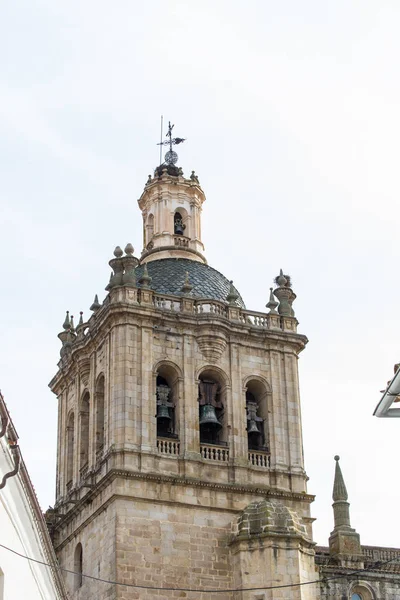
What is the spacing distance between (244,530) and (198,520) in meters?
1.35

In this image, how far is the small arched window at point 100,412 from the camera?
3313 cm

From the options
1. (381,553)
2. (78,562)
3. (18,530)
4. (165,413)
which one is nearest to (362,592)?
(381,553)

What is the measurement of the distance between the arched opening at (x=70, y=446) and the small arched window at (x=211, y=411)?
14.6ft

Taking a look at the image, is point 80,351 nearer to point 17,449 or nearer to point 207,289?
point 207,289

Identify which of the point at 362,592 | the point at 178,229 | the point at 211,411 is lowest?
the point at 362,592

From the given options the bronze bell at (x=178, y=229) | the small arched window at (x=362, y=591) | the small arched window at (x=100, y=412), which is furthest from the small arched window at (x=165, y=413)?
the small arched window at (x=362, y=591)

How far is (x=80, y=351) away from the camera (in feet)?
115

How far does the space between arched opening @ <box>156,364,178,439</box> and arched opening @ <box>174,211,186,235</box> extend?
625cm

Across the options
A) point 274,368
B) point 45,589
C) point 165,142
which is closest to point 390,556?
point 274,368

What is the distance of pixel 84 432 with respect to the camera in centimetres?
3469

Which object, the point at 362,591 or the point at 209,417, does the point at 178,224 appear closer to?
the point at 209,417

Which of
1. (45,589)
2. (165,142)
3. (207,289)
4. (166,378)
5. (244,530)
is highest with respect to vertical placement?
(165,142)

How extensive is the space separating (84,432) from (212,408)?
4117mm

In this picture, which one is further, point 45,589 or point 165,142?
point 165,142
